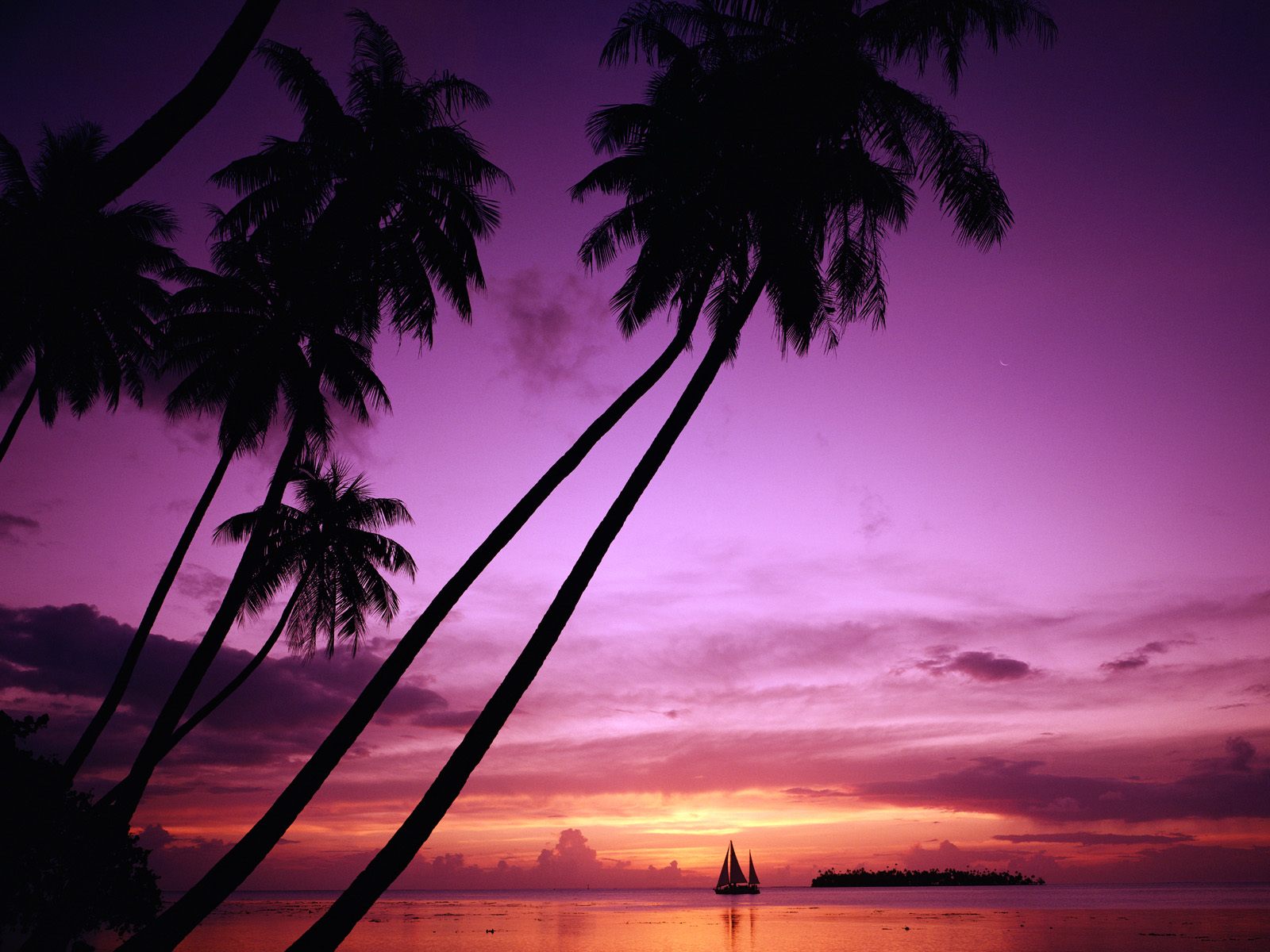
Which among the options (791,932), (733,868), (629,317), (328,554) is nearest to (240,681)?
(328,554)

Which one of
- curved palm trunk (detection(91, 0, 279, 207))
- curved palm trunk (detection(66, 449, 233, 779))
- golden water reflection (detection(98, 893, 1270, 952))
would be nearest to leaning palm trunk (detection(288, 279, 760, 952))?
curved palm trunk (detection(91, 0, 279, 207))

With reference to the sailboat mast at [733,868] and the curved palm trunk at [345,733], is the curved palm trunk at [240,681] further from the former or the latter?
the sailboat mast at [733,868]

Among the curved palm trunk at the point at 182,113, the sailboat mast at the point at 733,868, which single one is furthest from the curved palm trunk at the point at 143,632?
the sailboat mast at the point at 733,868

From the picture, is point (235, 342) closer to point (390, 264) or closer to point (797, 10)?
point (390, 264)

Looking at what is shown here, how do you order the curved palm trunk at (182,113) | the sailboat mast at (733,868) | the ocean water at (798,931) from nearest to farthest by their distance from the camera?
the curved palm trunk at (182,113), the ocean water at (798,931), the sailboat mast at (733,868)

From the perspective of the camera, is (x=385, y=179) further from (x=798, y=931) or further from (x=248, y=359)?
(x=798, y=931)

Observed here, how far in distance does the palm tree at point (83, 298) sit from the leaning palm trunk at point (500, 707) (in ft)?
41.2

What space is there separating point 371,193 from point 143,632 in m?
10.2

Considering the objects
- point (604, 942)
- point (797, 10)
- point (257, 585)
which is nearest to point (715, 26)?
point (797, 10)

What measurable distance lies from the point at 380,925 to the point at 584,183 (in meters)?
54.4

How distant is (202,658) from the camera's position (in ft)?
47.9

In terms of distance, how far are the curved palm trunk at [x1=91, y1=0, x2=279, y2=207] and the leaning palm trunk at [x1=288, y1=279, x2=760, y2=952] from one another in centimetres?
614

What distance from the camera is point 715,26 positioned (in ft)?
46.1

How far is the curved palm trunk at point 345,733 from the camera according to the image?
9.21 meters
